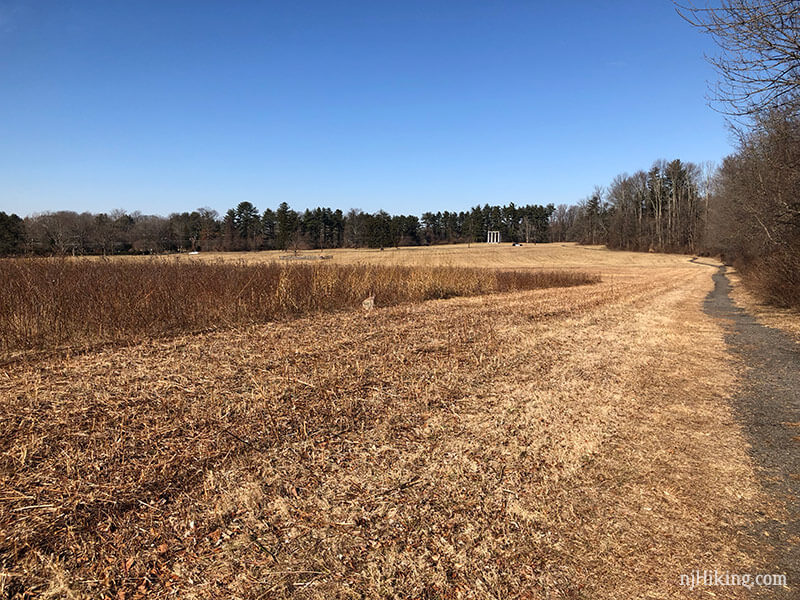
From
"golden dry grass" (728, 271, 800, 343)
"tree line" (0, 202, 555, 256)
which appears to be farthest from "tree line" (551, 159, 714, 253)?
"golden dry grass" (728, 271, 800, 343)

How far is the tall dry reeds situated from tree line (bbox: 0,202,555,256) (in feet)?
5.35

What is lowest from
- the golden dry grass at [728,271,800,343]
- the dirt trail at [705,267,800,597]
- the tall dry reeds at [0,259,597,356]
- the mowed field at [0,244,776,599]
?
the golden dry grass at [728,271,800,343]

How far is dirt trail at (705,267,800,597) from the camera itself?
245 cm

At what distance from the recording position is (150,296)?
8562 millimetres

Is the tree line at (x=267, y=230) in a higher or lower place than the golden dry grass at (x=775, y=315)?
higher

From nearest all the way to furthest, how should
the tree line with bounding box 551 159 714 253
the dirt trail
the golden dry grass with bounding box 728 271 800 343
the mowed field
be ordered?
1. the mowed field
2. the dirt trail
3. the golden dry grass with bounding box 728 271 800 343
4. the tree line with bounding box 551 159 714 253

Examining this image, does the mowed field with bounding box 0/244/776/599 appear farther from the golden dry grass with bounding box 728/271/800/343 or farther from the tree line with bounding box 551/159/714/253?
the tree line with bounding box 551/159/714/253

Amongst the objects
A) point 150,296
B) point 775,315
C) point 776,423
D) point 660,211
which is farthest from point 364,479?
point 660,211

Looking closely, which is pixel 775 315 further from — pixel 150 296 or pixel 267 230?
pixel 267 230

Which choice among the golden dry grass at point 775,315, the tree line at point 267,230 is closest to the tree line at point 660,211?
the tree line at point 267,230

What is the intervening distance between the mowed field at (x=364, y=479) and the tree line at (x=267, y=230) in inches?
306

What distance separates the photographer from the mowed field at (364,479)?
83.4 inches

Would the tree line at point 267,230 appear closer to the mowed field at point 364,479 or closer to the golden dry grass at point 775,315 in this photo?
the mowed field at point 364,479

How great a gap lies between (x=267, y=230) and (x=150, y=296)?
8250 centimetres
